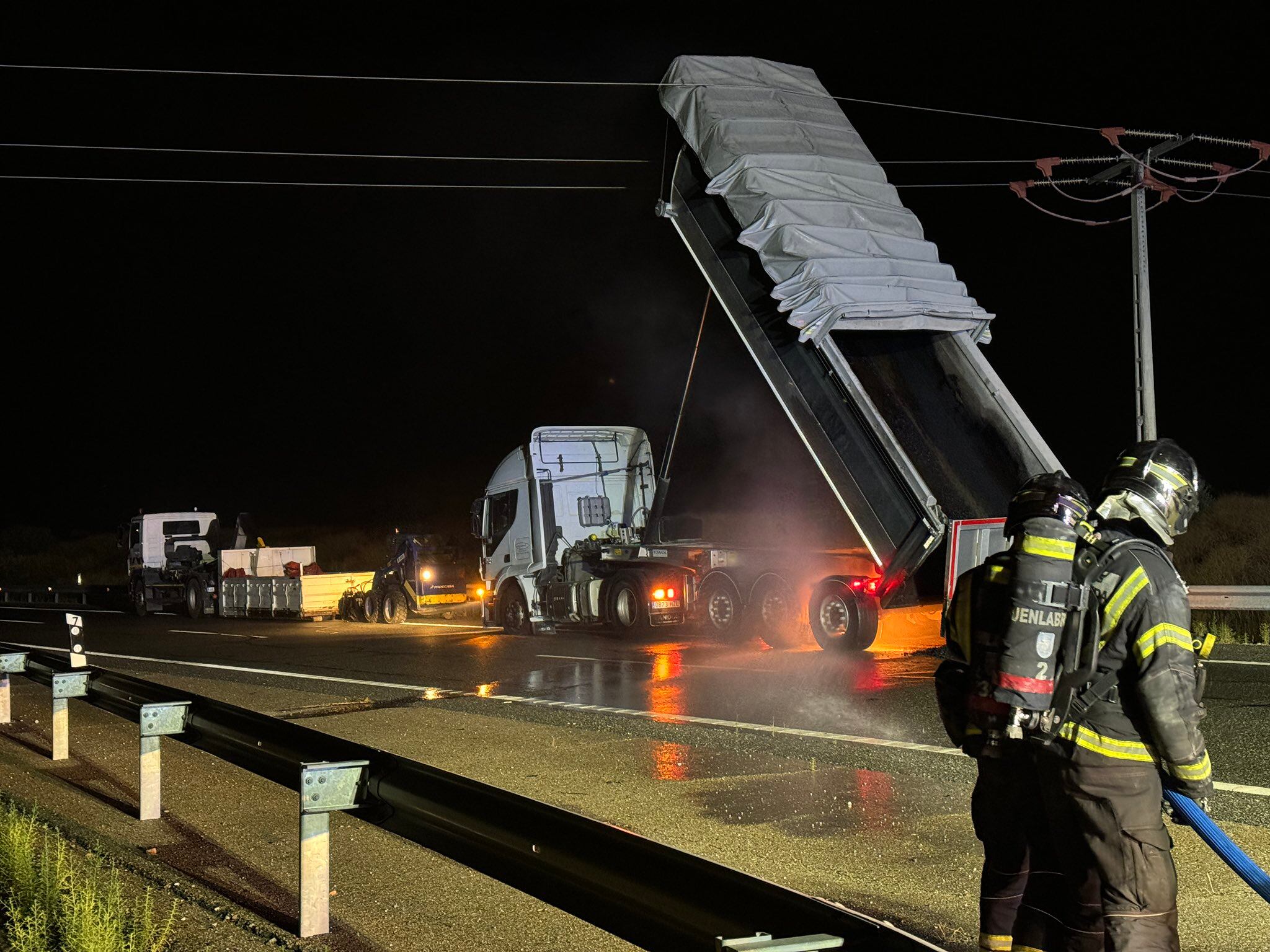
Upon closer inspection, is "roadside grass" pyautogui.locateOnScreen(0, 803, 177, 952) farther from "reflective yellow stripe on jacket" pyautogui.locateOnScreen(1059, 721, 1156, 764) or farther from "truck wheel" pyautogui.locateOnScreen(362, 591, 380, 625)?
"truck wheel" pyautogui.locateOnScreen(362, 591, 380, 625)

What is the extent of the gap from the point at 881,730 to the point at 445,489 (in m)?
75.9

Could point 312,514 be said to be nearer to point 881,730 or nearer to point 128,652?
point 128,652

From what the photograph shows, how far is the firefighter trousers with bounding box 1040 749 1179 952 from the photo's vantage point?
3191mm

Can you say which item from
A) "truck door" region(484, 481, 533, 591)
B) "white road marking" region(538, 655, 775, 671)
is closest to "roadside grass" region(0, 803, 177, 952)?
"white road marking" region(538, 655, 775, 671)

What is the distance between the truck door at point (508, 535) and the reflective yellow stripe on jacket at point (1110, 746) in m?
16.3

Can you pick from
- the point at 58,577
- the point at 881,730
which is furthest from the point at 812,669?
the point at 58,577

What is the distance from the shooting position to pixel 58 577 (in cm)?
5447

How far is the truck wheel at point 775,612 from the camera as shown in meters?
15.2

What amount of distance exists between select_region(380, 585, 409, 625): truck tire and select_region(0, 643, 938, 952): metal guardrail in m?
17.6

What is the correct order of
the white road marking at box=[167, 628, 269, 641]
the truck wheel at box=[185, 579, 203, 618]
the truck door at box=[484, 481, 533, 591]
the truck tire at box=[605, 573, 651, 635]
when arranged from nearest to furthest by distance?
1. the truck tire at box=[605, 573, 651, 635]
2. the truck door at box=[484, 481, 533, 591]
3. the white road marking at box=[167, 628, 269, 641]
4. the truck wheel at box=[185, 579, 203, 618]

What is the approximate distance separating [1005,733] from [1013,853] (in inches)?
24.2

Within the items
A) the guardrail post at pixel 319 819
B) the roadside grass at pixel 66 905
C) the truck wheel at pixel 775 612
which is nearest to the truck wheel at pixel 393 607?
the truck wheel at pixel 775 612

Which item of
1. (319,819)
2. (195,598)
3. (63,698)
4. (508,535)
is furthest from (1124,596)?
(195,598)

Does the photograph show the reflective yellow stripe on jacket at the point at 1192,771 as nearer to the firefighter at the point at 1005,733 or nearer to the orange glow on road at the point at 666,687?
the firefighter at the point at 1005,733
